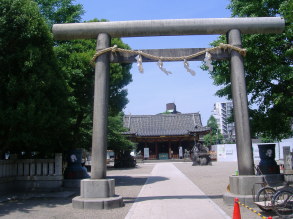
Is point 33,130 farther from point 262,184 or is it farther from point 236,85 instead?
point 262,184

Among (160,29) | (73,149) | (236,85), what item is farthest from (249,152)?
(73,149)

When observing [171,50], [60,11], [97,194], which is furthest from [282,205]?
[60,11]

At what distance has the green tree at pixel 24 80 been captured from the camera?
9398 millimetres

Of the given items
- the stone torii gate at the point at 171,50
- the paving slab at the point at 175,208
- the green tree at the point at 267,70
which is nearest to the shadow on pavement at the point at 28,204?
the stone torii gate at the point at 171,50

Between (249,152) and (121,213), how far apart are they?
398cm

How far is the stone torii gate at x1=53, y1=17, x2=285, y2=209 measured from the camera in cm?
836

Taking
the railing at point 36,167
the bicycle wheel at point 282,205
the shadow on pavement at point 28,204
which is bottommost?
the shadow on pavement at point 28,204

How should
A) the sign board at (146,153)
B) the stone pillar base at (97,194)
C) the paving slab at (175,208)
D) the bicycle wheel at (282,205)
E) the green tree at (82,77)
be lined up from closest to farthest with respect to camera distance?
the bicycle wheel at (282,205) → the paving slab at (175,208) → the stone pillar base at (97,194) → the green tree at (82,77) → the sign board at (146,153)

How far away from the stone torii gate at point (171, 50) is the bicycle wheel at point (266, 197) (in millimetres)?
991

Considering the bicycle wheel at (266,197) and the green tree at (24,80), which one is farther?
the green tree at (24,80)

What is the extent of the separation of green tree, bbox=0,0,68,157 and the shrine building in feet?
99.4

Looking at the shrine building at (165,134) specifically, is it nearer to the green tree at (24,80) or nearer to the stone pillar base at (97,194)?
the green tree at (24,80)

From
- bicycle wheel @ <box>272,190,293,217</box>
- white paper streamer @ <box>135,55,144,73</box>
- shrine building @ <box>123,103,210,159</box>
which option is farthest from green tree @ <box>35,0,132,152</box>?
shrine building @ <box>123,103,210,159</box>

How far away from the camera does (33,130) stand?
32.7 ft
